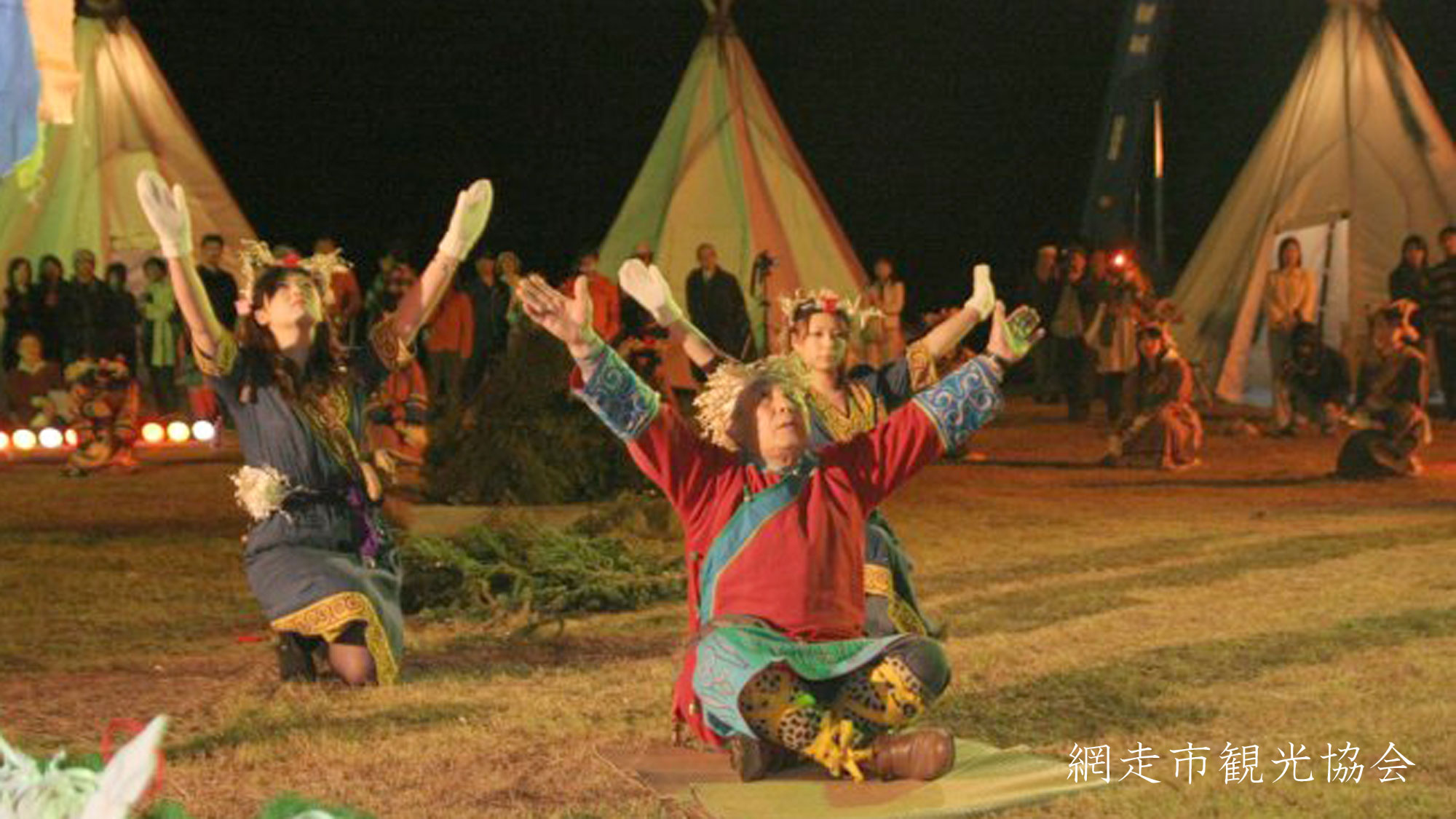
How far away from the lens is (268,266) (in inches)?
252

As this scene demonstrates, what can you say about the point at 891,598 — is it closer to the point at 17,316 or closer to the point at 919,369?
the point at 919,369

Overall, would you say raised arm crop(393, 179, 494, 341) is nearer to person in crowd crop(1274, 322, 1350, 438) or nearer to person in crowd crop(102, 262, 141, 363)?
person in crowd crop(1274, 322, 1350, 438)

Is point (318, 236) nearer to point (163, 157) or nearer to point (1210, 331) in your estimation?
point (163, 157)

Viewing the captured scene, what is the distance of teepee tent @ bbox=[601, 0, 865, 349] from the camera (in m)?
20.1

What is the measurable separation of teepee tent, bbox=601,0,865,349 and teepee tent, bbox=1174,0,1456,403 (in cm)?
388

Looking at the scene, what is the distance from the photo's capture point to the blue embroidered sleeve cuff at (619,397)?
16.2 ft

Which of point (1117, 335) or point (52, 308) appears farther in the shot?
point (52, 308)

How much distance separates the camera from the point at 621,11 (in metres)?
27.7

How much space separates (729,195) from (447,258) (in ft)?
46.1

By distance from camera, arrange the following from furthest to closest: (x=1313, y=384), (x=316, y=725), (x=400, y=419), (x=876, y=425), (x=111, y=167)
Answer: (x=111, y=167), (x=1313, y=384), (x=400, y=419), (x=876, y=425), (x=316, y=725)

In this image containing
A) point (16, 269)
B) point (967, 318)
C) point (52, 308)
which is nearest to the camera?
point (967, 318)

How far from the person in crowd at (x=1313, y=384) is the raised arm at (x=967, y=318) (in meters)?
9.72

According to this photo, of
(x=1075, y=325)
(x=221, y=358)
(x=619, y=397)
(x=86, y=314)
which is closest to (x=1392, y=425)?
(x=1075, y=325)

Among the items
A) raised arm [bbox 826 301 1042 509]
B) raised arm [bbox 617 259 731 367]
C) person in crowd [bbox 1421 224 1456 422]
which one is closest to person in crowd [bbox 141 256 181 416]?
person in crowd [bbox 1421 224 1456 422]
